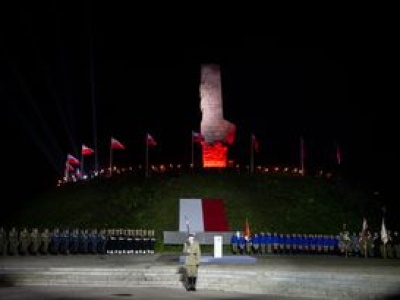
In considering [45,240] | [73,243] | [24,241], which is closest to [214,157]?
[73,243]

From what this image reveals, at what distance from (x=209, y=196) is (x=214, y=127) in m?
10.4

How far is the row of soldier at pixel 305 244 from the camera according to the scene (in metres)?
29.5

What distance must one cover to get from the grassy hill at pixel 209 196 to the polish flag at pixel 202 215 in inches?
18.8

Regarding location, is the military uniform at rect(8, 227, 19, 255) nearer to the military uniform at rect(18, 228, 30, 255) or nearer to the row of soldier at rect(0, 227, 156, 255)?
the row of soldier at rect(0, 227, 156, 255)

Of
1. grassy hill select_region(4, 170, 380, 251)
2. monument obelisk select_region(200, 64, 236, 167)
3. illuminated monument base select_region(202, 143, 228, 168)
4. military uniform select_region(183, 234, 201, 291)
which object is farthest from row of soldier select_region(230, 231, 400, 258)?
monument obelisk select_region(200, 64, 236, 167)

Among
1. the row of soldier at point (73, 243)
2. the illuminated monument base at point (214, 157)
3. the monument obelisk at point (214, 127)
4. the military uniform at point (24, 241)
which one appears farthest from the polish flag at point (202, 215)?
the monument obelisk at point (214, 127)

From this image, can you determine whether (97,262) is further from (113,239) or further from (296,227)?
(296,227)

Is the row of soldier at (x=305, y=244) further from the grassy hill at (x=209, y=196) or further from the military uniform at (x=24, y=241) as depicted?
the military uniform at (x=24, y=241)

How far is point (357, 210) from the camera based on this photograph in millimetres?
38062

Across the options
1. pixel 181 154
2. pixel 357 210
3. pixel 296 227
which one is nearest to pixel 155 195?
pixel 296 227

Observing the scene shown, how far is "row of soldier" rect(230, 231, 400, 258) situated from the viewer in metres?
29.5

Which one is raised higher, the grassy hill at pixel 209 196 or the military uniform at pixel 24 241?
the grassy hill at pixel 209 196

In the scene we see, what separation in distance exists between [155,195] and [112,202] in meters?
2.96

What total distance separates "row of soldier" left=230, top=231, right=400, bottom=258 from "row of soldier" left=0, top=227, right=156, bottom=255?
16.0ft
